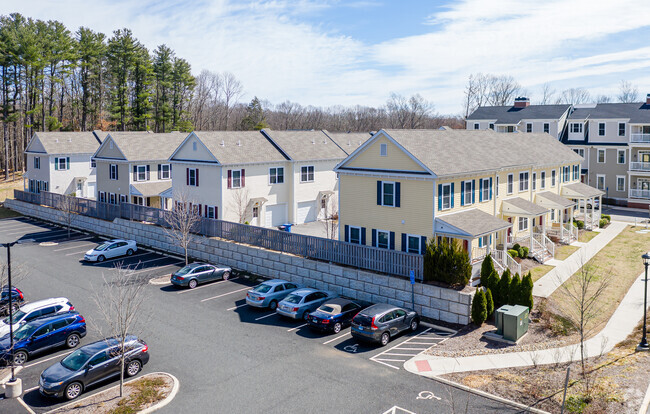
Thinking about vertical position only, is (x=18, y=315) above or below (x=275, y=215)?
below

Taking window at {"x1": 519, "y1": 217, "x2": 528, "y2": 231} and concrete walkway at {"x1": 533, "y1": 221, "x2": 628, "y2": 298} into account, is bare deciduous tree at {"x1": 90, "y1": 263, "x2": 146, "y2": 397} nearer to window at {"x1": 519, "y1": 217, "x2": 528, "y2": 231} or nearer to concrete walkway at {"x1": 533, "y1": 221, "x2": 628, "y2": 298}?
concrete walkway at {"x1": 533, "y1": 221, "x2": 628, "y2": 298}

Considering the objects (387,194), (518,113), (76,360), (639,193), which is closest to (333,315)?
(387,194)

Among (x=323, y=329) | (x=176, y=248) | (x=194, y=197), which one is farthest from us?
(x=194, y=197)

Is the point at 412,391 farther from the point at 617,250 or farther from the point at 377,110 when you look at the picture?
the point at 377,110

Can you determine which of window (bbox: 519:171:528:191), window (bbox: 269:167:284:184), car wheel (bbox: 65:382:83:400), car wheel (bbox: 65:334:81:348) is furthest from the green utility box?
window (bbox: 269:167:284:184)

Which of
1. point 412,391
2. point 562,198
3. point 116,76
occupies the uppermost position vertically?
point 116,76

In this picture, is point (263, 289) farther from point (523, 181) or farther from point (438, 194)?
point (523, 181)

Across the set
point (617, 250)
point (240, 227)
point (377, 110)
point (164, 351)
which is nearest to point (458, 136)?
point (617, 250)
